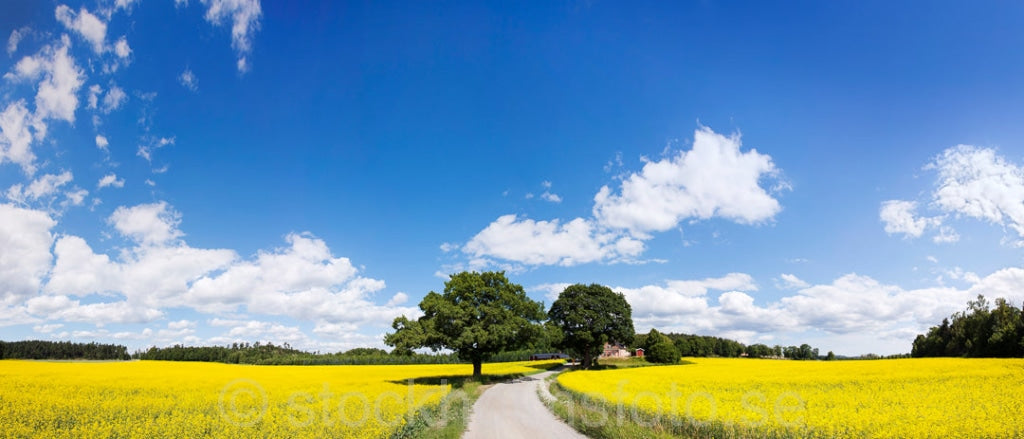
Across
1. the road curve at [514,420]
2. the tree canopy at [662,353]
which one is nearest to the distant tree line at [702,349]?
the tree canopy at [662,353]

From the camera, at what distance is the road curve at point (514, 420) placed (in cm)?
1580

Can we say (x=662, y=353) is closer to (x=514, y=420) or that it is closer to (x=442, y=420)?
(x=514, y=420)

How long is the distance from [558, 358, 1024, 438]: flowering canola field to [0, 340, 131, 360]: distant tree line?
115m

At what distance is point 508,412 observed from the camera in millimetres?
21250

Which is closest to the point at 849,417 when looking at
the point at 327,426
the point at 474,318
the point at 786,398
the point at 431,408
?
the point at 786,398

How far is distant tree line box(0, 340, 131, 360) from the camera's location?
89.1 meters

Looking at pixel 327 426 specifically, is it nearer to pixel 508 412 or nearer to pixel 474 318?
pixel 508 412

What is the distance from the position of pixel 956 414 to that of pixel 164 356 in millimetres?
115032

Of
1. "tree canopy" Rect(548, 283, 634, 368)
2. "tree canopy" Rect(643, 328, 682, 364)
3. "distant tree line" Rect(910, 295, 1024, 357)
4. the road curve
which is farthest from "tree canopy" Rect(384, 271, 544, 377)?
"distant tree line" Rect(910, 295, 1024, 357)

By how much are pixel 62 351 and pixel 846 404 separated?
134836mm

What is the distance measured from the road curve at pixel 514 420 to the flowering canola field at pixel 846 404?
236cm

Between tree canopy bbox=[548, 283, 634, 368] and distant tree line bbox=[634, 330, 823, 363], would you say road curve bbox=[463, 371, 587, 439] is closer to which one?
tree canopy bbox=[548, 283, 634, 368]

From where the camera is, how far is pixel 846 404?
19.1 meters

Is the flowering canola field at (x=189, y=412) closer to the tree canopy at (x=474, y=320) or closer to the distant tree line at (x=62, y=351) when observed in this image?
the tree canopy at (x=474, y=320)
